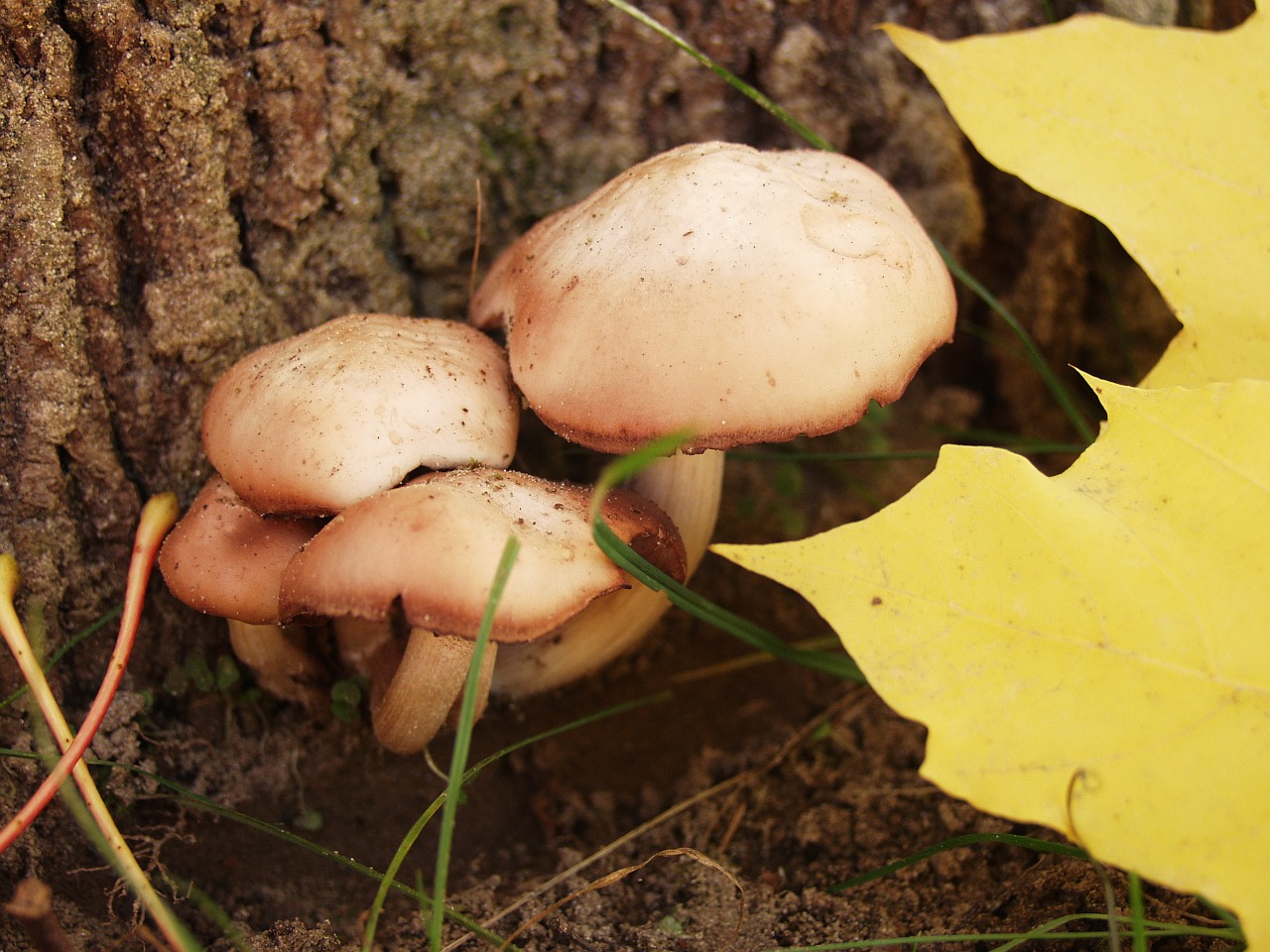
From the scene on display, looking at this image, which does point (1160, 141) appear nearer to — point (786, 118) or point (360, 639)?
point (786, 118)

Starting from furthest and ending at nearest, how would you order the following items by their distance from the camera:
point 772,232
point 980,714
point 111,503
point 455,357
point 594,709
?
point 594,709 → point 111,503 → point 455,357 → point 772,232 → point 980,714

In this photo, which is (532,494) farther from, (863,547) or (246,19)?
(246,19)

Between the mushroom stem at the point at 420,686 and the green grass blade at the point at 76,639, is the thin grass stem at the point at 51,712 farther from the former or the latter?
the mushroom stem at the point at 420,686

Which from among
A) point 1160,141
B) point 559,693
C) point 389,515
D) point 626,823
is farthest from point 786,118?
point 626,823

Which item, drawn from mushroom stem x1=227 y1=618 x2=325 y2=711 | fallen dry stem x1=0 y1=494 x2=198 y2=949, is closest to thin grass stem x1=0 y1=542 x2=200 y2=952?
fallen dry stem x1=0 y1=494 x2=198 y2=949

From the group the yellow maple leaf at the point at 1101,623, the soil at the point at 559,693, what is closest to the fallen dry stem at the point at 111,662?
the soil at the point at 559,693

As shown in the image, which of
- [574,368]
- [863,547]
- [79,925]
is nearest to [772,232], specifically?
[574,368]
